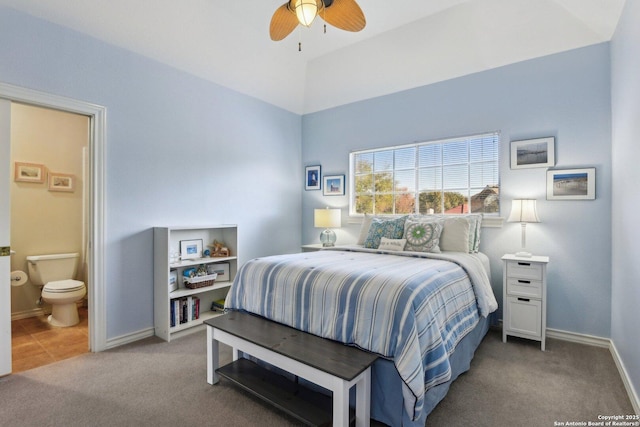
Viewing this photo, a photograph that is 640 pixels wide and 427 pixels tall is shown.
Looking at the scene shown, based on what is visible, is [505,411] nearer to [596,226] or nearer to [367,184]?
[596,226]

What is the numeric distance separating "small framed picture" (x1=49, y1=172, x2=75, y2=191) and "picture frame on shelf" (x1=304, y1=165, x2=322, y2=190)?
301 cm

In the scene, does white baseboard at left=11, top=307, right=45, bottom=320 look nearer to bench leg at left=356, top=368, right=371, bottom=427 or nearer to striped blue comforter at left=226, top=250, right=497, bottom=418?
striped blue comforter at left=226, top=250, right=497, bottom=418

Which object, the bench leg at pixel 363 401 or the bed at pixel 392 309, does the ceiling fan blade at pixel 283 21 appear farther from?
the bench leg at pixel 363 401

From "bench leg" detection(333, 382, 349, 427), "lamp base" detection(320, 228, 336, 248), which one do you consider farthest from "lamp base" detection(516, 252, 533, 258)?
"bench leg" detection(333, 382, 349, 427)

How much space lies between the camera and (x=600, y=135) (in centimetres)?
281

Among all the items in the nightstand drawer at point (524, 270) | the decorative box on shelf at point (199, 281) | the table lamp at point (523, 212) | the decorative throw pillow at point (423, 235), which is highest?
the table lamp at point (523, 212)

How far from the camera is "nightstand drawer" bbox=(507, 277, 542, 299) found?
274cm

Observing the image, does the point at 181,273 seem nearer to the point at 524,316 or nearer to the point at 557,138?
the point at 524,316

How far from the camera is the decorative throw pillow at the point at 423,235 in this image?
3.02 m

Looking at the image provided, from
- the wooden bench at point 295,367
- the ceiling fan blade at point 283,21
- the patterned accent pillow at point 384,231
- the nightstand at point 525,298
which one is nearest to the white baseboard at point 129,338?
the wooden bench at point 295,367

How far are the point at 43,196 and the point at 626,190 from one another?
559cm

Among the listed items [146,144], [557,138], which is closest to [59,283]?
[146,144]

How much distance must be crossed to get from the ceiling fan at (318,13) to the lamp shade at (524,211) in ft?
7.02

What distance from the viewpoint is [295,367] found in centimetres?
173
